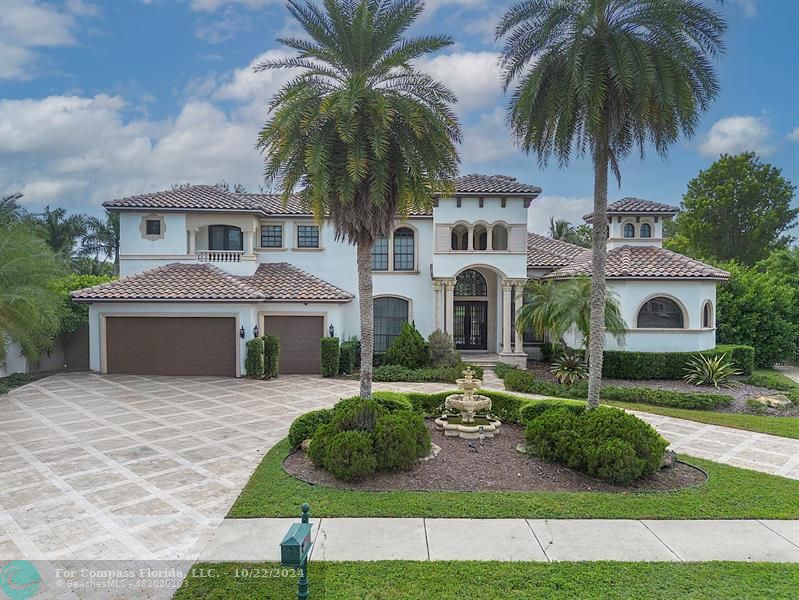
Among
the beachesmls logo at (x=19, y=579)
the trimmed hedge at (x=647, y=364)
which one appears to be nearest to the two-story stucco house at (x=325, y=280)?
the trimmed hedge at (x=647, y=364)

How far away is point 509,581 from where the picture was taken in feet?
17.0

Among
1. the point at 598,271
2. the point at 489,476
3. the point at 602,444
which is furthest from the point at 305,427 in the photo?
the point at 598,271

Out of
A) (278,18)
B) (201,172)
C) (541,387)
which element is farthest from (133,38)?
(201,172)

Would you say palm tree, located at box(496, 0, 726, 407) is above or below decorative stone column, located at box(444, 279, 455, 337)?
above

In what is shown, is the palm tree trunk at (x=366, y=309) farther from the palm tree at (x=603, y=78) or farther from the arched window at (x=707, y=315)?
the arched window at (x=707, y=315)

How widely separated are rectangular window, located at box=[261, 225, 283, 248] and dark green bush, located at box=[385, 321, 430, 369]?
7895mm

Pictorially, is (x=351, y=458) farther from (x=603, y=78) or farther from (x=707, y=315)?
(x=707, y=315)

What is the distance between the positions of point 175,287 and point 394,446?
14.4 meters

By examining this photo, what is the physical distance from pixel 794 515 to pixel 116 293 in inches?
837

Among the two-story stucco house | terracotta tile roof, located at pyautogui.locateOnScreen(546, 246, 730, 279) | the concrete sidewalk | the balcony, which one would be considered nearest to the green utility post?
the concrete sidewalk

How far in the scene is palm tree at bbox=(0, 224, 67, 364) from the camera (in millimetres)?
13977

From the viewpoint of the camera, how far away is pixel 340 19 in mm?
9133

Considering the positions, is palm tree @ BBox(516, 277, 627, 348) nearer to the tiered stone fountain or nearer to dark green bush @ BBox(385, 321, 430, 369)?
dark green bush @ BBox(385, 321, 430, 369)

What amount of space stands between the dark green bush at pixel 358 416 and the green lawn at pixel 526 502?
1.38 m
